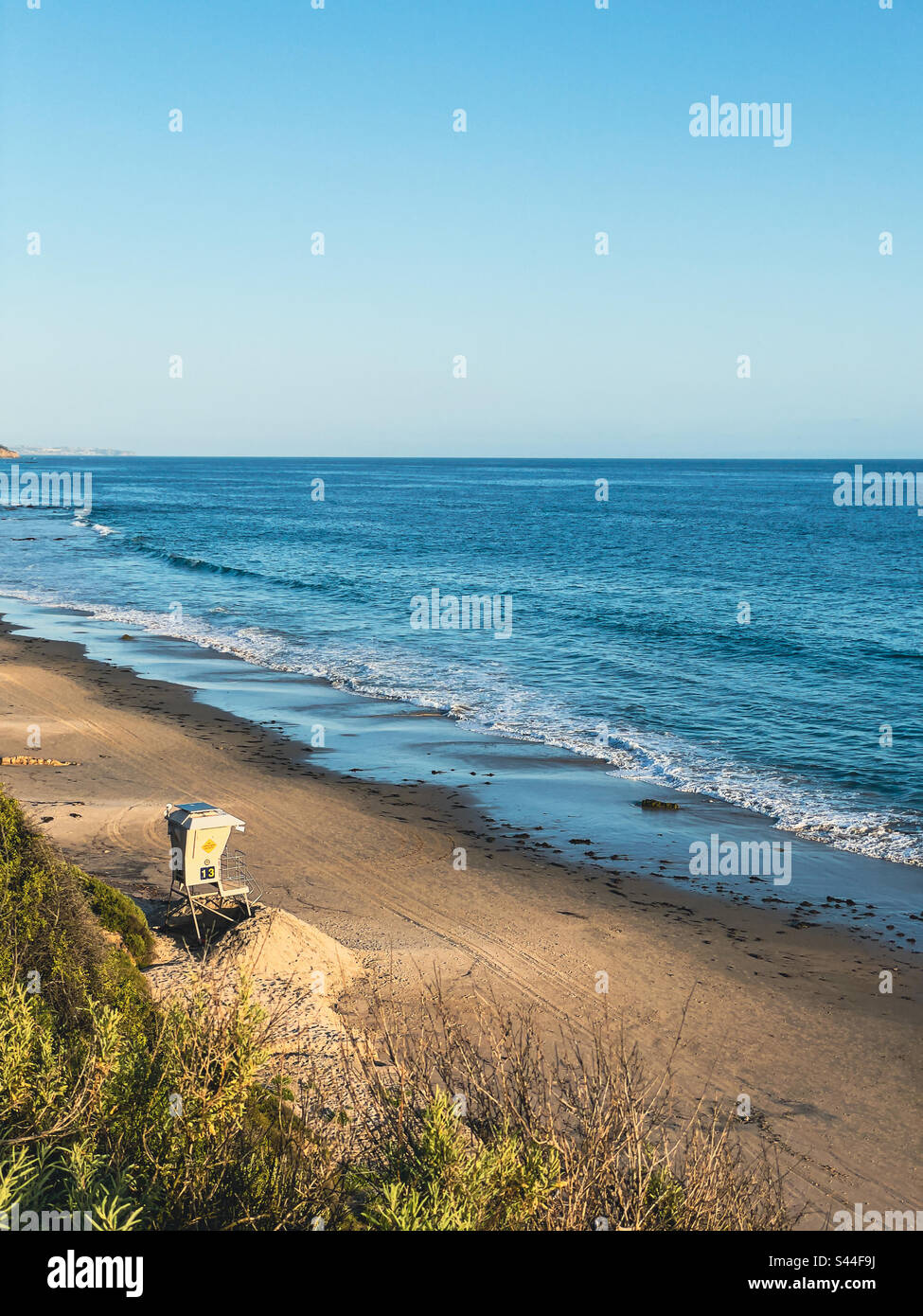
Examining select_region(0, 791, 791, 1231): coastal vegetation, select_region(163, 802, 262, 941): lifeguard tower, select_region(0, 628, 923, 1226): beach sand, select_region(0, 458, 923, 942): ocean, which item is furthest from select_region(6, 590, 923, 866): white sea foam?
select_region(0, 791, 791, 1231): coastal vegetation

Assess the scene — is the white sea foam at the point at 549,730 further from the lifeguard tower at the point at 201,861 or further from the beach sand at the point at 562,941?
the lifeguard tower at the point at 201,861

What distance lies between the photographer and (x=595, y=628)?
129 feet

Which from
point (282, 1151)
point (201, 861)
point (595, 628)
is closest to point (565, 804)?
point (201, 861)

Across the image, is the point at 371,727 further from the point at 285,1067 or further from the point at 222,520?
the point at 222,520

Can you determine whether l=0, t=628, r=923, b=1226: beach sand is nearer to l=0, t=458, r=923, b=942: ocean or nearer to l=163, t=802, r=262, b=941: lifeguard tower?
l=163, t=802, r=262, b=941: lifeguard tower

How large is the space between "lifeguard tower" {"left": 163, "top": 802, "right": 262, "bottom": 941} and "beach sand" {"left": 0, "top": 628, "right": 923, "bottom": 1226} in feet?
4.44

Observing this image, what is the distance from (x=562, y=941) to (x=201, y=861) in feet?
17.2

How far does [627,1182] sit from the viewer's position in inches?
231

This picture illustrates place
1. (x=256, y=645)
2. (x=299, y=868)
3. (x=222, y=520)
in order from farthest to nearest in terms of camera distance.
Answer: (x=222, y=520) → (x=256, y=645) → (x=299, y=868)

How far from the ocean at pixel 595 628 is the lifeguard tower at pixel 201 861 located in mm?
9049

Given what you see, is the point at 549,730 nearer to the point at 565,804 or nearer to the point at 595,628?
the point at 565,804

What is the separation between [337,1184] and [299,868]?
1019cm

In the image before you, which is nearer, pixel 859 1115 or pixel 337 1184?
pixel 337 1184

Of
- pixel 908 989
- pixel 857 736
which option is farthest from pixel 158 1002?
pixel 857 736
